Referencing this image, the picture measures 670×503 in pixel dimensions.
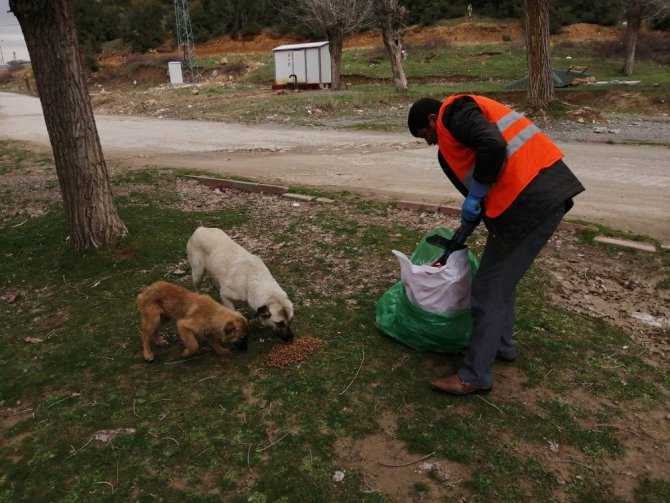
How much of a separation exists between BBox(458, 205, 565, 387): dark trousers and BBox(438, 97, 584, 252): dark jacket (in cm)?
11

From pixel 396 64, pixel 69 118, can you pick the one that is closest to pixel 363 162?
pixel 69 118

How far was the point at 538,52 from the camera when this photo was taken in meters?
16.6

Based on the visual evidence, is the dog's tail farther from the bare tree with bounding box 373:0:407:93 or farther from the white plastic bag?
the bare tree with bounding box 373:0:407:93

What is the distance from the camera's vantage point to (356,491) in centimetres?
292

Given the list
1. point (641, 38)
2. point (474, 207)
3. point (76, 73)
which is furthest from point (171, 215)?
point (641, 38)

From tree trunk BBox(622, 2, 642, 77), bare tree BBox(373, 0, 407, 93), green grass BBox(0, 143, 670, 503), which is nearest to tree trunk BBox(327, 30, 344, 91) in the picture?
bare tree BBox(373, 0, 407, 93)

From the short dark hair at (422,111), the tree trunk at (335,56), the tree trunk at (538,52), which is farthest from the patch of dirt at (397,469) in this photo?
the tree trunk at (335,56)

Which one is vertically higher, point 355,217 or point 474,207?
point 474,207

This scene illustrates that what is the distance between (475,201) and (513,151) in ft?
1.29

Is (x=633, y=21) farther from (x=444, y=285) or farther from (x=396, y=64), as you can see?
(x=444, y=285)

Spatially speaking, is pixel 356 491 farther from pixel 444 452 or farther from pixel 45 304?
pixel 45 304

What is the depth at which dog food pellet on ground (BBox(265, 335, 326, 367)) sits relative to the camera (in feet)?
13.4

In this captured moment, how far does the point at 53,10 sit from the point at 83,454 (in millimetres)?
4611

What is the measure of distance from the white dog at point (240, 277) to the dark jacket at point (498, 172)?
1896mm
